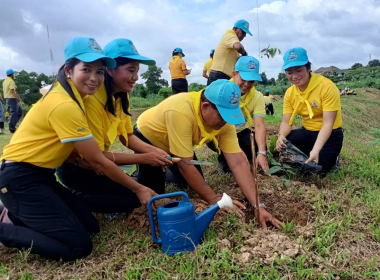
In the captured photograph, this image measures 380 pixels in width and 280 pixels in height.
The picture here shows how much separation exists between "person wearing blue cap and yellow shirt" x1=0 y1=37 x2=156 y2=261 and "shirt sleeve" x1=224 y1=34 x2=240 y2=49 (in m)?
2.69

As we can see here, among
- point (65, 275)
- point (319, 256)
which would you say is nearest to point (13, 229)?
point (65, 275)

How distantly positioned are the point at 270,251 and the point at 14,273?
5.14ft

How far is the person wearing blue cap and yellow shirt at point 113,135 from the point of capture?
232cm

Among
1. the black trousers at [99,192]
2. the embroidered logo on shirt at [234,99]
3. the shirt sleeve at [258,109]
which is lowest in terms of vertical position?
the black trousers at [99,192]

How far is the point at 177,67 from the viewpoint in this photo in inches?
307

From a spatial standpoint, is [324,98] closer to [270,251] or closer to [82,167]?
[270,251]

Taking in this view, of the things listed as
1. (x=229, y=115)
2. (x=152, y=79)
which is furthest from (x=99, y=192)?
(x=152, y=79)

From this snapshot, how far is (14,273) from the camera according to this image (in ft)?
6.65

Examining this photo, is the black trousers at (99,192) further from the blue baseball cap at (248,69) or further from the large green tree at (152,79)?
the large green tree at (152,79)

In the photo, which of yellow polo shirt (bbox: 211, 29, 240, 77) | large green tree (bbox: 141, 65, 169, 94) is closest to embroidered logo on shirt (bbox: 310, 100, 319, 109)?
yellow polo shirt (bbox: 211, 29, 240, 77)

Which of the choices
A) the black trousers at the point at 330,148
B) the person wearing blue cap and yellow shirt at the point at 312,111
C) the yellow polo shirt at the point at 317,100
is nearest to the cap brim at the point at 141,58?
the person wearing blue cap and yellow shirt at the point at 312,111

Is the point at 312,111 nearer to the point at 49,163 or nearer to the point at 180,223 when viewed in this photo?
the point at 180,223

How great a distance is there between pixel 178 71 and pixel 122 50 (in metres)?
5.69

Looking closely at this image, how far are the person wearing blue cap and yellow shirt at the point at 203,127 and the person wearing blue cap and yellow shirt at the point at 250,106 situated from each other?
0.62 metres
